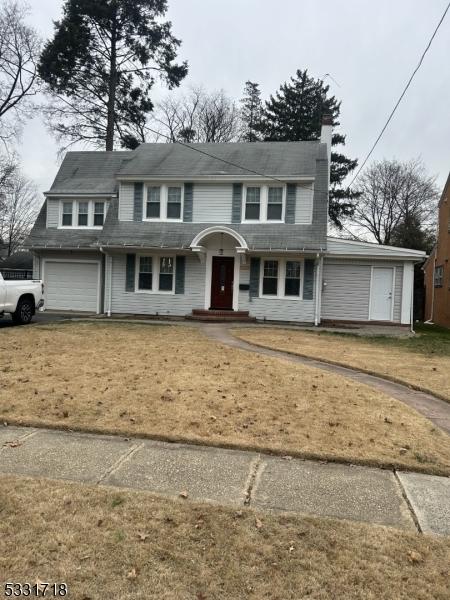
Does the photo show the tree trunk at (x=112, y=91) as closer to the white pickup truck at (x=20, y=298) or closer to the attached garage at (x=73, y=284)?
the attached garage at (x=73, y=284)

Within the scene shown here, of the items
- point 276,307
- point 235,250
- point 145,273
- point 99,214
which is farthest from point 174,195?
point 276,307

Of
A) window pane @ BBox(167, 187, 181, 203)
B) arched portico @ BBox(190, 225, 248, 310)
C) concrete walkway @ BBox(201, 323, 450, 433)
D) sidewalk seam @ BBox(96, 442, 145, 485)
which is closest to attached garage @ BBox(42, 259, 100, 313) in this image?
window pane @ BBox(167, 187, 181, 203)

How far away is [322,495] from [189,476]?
1.05m

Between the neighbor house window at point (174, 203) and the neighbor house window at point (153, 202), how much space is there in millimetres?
463

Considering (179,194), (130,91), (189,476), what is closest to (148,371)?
(189,476)

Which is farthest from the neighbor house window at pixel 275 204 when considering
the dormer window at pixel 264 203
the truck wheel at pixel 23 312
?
the truck wheel at pixel 23 312

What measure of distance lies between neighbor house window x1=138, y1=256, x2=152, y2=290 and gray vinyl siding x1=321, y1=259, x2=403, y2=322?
21.9 ft

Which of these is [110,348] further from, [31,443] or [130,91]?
[130,91]

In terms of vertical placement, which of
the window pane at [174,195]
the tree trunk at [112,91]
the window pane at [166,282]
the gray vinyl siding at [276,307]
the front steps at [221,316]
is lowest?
the front steps at [221,316]

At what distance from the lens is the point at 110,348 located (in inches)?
381

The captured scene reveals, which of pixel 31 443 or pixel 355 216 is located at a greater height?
pixel 355 216

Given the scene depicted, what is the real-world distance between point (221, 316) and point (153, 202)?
5295mm

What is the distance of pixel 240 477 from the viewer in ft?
12.4

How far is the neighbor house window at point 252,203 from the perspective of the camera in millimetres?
17344
